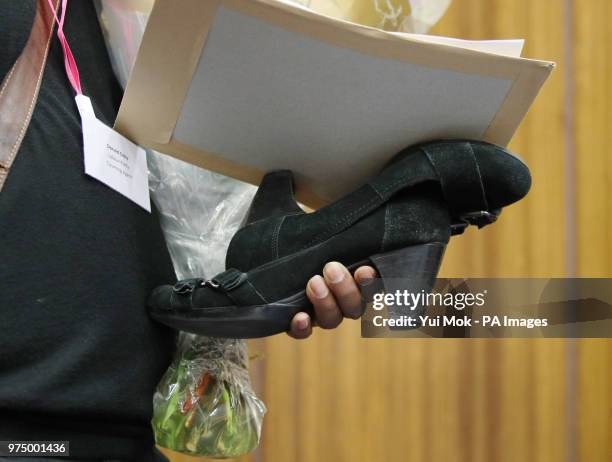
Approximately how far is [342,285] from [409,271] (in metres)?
0.06

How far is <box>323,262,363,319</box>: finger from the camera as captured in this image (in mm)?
619

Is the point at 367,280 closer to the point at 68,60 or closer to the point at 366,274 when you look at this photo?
the point at 366,274

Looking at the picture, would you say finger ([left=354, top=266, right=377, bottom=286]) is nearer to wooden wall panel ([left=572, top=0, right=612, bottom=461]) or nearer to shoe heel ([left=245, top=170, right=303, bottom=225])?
shoe heel ([left=245, top=170, right=303, bottom=225])

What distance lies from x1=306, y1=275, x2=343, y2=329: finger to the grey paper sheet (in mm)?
135

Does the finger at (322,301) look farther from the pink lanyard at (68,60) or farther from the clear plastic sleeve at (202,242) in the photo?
the pink lanyard at (68,60)

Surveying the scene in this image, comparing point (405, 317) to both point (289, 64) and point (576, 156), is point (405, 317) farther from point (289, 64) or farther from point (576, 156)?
point (576, 156)

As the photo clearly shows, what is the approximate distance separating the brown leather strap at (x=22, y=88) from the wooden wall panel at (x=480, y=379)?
3.52 feet

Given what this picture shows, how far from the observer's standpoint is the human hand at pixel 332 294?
2.04ft

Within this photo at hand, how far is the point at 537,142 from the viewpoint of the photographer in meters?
1.74

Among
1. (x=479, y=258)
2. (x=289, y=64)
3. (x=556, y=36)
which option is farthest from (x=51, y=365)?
(x=556, y=36)

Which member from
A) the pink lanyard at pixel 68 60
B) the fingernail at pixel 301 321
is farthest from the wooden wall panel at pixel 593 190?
the pink lanyard at pixel 68 60

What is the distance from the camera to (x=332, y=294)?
632mm

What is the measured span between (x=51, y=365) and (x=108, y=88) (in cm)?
29

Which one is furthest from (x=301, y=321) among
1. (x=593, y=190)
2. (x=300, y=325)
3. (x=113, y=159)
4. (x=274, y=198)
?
(x=593, y=190)
